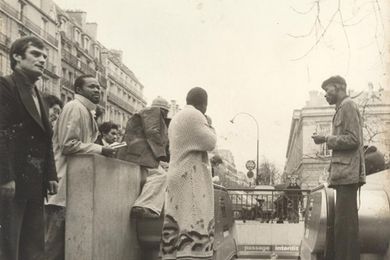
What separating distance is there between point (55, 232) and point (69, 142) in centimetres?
82

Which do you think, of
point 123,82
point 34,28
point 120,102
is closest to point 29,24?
point 34,28

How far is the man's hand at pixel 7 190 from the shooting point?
409 centimetres

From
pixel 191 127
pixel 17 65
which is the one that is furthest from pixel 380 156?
pixel 17 65

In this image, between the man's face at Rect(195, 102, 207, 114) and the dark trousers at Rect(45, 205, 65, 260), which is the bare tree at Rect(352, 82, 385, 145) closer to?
the man's face at Rect(195, 102, 207, 114)

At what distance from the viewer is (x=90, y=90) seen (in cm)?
608

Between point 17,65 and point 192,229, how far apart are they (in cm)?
240

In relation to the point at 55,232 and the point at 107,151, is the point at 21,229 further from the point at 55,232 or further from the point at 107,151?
the point at 107,151

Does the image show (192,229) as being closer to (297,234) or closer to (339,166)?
(339,166)

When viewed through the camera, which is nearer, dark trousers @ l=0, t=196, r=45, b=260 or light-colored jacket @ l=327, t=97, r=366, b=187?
dark trousers @ l=0, t=196, r=45, b=260

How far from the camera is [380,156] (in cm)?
720

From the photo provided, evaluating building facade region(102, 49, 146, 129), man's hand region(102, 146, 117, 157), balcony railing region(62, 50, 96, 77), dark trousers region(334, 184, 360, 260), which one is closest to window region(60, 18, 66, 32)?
balcony railing region(62, 50, 96, 77)

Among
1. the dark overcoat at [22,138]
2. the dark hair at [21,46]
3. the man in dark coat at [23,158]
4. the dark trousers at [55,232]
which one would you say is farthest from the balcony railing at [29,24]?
the dark overcoat at [22,138]

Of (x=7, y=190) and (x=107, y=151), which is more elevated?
(x=107, y=151)

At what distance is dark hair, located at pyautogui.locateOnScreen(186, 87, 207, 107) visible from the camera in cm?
625
